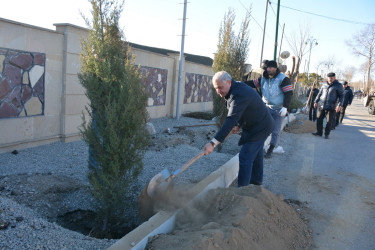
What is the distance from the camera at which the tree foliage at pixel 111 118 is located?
3.26 m

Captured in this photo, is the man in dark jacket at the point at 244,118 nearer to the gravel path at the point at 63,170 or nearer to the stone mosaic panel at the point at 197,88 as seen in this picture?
the gravel path at the point at 63,170

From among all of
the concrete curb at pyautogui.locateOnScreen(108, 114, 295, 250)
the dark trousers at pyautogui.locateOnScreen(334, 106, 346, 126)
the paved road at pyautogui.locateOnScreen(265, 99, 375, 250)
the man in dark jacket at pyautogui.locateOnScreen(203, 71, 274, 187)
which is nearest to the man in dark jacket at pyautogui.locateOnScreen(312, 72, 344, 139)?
the paved road at pyautogui.locateOnScreen(265, 99, 375, 250)

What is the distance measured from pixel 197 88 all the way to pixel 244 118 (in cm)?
1056

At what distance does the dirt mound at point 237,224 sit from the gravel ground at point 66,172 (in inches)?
29.6

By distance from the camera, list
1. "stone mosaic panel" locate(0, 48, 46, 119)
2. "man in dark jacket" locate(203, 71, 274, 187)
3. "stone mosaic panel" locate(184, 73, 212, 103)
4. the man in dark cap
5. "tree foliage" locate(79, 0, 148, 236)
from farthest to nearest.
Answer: "stone mosaic panel" locate(184, 73, 212, 103)
the man in dark cap
"stone mosaic panel" locate(0, 48, 46, 119)
"man in dark jacket" locate(203, 71, 274, 187)
"tree foliage" locate(79, 0, 148, 236)

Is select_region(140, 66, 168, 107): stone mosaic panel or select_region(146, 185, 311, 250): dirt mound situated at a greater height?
select_region(140, 66, 168, 107): stone mosaic panel

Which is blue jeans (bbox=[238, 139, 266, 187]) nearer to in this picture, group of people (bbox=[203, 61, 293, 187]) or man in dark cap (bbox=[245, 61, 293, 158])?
group of people (bbox=[203, 61, 293, 187])

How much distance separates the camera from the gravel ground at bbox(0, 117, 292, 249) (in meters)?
2.67

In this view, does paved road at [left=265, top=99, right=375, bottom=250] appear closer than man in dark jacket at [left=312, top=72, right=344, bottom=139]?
Yes

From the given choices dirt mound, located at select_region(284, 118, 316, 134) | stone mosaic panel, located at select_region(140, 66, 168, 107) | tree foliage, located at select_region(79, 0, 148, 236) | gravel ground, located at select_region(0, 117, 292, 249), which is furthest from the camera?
dirt mound, located at select_region(284, 118, 316, 134)

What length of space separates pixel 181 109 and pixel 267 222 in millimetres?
10402

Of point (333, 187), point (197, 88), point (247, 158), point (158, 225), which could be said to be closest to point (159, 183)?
point (158, 225)

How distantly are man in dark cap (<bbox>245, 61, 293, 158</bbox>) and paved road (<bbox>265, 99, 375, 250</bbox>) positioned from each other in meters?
1.21

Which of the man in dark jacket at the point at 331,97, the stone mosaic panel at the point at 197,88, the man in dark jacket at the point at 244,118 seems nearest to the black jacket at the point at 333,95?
the man in dark jacket at the point at 331,97
